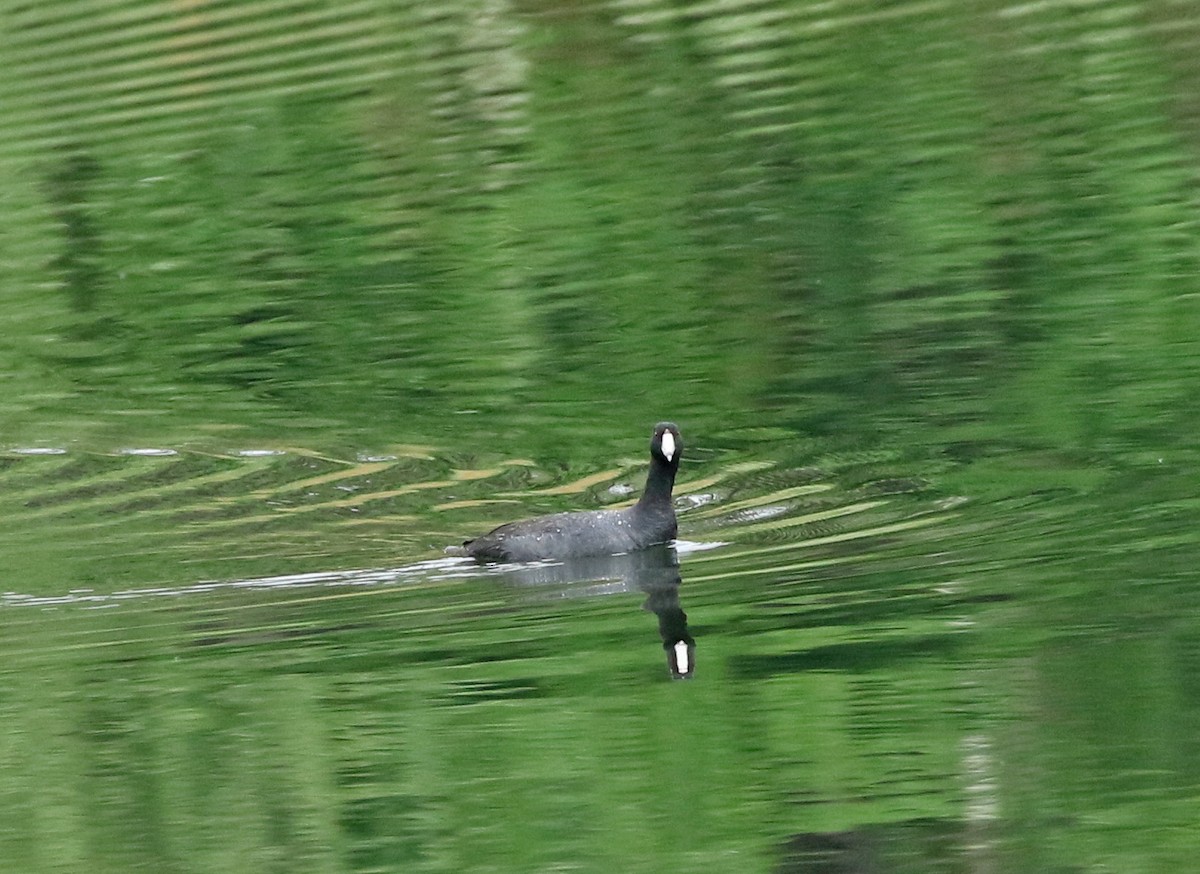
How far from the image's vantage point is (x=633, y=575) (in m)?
11.4

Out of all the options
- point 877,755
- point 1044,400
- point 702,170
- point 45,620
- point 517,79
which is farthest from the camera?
point 517,79

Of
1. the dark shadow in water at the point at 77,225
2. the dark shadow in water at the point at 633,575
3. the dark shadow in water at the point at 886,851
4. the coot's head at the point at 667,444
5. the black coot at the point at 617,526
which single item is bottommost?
the dark shadow in water at the point at 633,575

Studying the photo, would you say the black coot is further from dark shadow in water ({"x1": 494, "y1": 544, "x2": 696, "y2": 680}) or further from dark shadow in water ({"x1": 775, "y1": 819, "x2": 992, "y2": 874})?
dark shadow in water ({"x1": 775, "y1": 819, "x2": 992, "y2": 874})

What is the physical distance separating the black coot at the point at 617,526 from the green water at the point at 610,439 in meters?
0.21

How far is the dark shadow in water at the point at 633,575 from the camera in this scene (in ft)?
34.5

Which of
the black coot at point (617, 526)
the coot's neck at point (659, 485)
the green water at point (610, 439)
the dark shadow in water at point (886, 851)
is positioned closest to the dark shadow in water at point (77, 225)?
the green water at point (610, 439)

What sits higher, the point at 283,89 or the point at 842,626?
the point at 283,89

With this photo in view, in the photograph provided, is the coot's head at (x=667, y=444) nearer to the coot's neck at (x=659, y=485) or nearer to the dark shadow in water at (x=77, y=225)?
the coot's neck at (x=659, y=485)

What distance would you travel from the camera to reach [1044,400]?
13.1m

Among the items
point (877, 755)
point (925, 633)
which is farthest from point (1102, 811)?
point (925, 633)

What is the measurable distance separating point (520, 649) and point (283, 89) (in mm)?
15383

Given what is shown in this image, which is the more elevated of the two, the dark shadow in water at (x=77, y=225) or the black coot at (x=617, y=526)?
the dark shadow in water at (x=77, y=225)

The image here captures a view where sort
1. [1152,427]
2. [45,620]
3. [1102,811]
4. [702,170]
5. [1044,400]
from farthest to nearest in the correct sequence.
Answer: [702,170] < [1044,400] < [1152,427] < [45,620] < [1102,811]

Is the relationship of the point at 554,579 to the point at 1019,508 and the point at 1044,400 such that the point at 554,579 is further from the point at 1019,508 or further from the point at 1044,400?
the point at 1044,400
